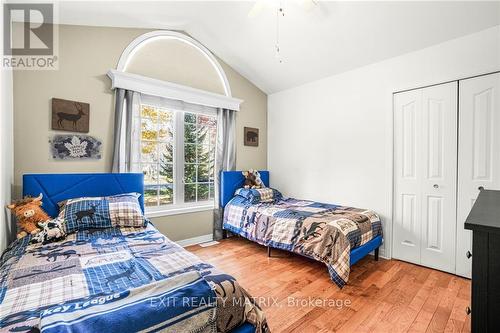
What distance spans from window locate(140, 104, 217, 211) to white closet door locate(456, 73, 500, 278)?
3166mm

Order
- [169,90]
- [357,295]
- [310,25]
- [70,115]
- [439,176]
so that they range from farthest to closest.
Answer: [169,90] → [310,25] → [439,176] → [70,115] → [357,295]

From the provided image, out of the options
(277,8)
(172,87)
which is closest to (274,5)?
(277,8)

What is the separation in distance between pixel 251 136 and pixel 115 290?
3.42m

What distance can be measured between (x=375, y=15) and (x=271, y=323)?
3121 millimetres

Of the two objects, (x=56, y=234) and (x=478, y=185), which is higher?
(x=478, y=185)

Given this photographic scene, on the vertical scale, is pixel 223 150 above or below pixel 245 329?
above

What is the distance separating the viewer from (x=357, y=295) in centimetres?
220

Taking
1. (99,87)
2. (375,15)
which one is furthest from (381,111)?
(99,87)

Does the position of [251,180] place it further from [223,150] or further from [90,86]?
[90,86]

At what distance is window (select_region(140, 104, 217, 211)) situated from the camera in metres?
3.31

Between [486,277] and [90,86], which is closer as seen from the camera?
[486,277]

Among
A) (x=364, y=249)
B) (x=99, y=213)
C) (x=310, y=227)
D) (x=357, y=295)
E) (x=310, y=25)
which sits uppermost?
(x=310, y=25)

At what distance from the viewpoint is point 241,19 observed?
9.91 ft

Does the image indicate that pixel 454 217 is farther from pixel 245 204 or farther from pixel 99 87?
pixel 99 87
